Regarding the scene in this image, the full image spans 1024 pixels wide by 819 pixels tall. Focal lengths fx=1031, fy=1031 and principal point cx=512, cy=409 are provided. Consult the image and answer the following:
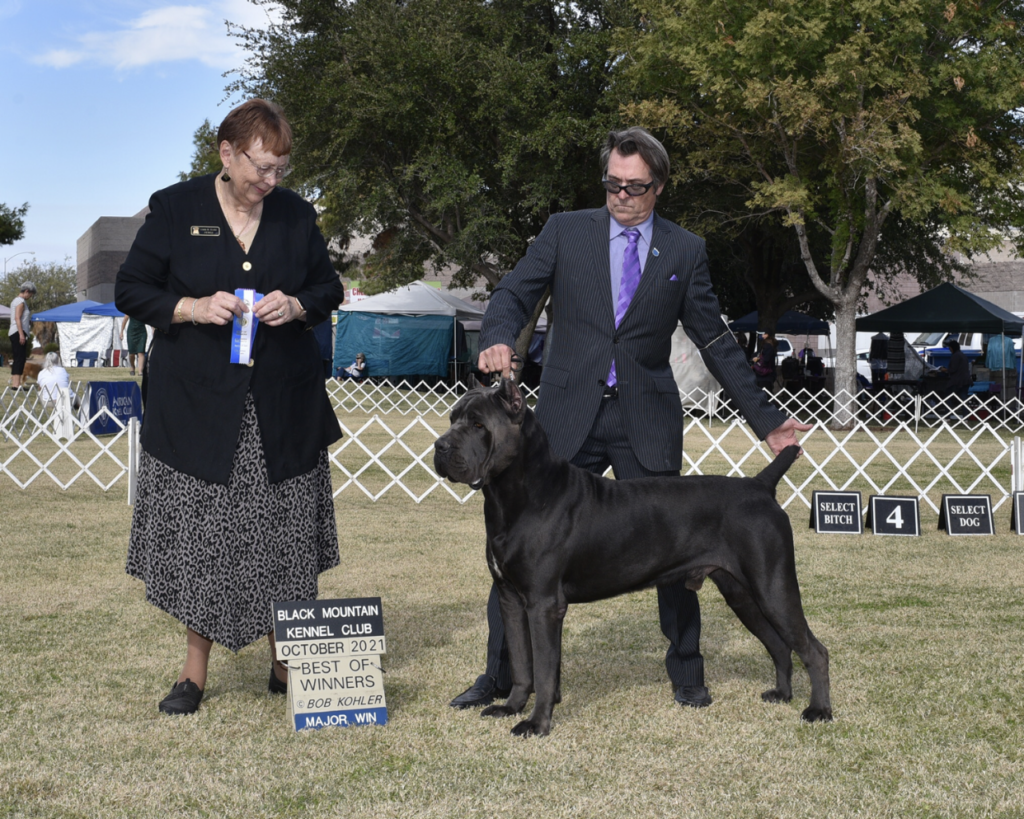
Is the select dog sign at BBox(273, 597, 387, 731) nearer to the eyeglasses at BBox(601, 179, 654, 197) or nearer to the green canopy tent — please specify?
the eyeglasses at BBox(601, 179, 654, 197)

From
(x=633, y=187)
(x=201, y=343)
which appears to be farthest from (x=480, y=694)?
(x=633, y=187)

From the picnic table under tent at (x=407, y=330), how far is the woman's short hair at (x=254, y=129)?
70.9 ft

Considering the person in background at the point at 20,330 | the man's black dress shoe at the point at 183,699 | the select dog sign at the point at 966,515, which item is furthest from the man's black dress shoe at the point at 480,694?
the person in background at the point at 20,330

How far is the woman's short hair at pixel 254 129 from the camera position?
3.30m

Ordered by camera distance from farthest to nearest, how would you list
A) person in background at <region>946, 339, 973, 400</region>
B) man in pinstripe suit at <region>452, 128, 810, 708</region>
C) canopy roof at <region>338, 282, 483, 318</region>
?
canopy roof at <region>338, 282, 483, 318</region>
person in background at <region>946, 339, 973, 400</region>
man in pinstripe suit at <region>452, 128, 810, 708</region>

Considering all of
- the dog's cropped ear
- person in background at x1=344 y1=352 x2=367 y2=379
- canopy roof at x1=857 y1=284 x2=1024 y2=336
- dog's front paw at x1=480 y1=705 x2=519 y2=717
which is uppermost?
canopy roof at x1=857 y1=284 x2=1024 y2=336

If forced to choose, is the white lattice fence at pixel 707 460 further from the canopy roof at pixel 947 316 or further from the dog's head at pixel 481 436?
the dog's head at pixel 481 436

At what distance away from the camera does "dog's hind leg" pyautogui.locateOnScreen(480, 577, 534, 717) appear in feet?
11.3

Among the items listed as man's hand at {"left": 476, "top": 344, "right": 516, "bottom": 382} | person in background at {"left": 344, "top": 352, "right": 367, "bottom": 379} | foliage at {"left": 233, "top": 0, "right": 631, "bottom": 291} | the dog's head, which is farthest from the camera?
person in background at {"left": 344, "top": 352, "right": 367, "bottom": 379}

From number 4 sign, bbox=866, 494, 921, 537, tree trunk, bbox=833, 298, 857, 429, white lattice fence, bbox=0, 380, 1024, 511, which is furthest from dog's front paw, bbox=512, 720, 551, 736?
tree trunk, bbox=833, 298, 857, 429

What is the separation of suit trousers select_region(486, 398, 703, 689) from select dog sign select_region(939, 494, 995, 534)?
15.7 feet

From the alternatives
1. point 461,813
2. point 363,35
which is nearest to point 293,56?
point 363,35

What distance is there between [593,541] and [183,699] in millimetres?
1548

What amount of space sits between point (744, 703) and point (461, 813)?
1415 mm
